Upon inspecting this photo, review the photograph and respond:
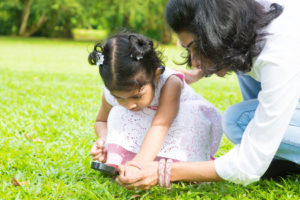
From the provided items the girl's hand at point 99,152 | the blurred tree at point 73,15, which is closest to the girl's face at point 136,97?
the girl's hand at point 99,152

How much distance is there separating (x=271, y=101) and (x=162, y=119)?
2.02ft

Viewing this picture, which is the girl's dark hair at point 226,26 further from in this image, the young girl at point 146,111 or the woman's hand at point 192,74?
the woman's hand at point 192,74

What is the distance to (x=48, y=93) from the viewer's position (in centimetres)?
457

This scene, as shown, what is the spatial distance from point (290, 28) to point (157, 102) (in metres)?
0.77

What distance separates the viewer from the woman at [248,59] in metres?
1.57

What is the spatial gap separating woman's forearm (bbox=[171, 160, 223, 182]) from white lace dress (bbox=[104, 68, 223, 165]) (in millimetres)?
411

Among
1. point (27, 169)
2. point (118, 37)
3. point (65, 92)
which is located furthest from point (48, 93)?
point (118, 37)

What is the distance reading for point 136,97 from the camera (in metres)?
2.04

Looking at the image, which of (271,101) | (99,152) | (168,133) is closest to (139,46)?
(168,133)

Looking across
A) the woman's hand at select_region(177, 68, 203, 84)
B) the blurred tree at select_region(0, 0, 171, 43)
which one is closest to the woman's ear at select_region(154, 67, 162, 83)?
the woman's hand at select_region(177, 68, 203, 84)

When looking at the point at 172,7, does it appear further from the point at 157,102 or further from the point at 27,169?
the point at 27,169

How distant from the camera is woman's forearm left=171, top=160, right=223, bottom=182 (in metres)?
1.71

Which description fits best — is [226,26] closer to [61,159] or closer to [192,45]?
[192,45]

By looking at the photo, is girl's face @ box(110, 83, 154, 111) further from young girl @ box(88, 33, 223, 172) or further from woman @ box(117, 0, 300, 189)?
woman @ box(117, 0, 300, 189)
